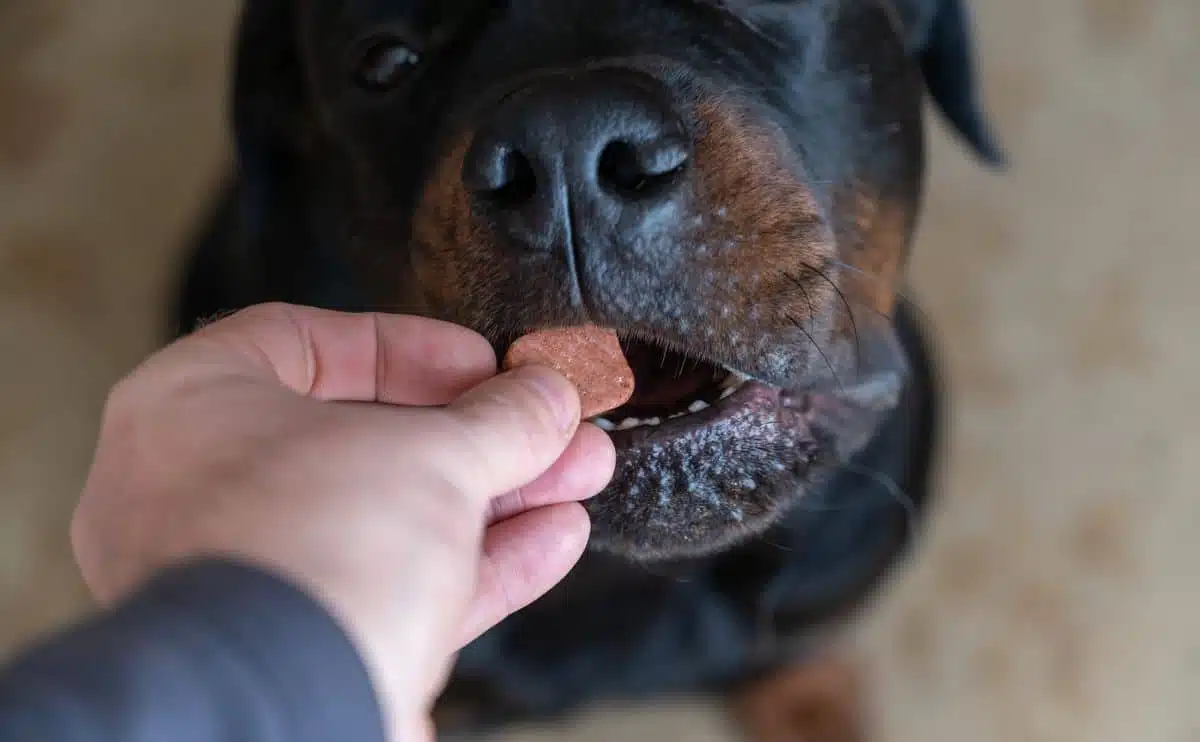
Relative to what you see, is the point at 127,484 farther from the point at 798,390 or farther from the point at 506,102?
the point at 798,390

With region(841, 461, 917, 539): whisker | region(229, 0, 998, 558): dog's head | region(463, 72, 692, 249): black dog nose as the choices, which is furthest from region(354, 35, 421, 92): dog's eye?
region(841, 461, 917, 539): whisker

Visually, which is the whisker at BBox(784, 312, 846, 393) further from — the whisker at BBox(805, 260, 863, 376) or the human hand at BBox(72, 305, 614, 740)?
the human hand at BBox(72, 305, 614, 740)

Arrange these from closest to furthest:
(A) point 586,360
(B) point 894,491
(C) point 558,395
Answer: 1. (C) point 558,395
2. (A) point 586,360
3. (B) point 894,491

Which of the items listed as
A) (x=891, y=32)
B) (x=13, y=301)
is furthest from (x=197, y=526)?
(x=13, y=301)

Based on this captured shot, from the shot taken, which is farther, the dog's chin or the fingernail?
the dog's chin

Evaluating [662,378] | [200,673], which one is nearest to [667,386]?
[662,378]

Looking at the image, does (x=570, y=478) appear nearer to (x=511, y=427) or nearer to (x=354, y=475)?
(x=511, y=427)

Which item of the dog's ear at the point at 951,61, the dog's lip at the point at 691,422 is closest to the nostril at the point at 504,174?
the dog's lip at the point at 691,422
